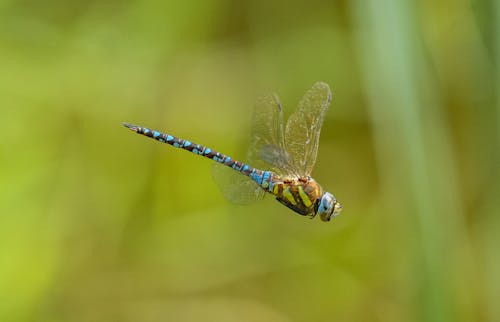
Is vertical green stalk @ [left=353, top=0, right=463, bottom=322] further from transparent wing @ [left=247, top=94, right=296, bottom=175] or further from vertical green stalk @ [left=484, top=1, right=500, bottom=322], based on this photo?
transparent wing @ [left=247, top=94, right=296, bottom=175]

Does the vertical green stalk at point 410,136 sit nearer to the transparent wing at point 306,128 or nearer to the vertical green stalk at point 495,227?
the vertical green stalk at point 495,227

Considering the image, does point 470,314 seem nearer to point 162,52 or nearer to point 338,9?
point 338,9

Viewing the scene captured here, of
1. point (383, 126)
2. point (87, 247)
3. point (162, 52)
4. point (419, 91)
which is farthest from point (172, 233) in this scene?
point (419, 91)

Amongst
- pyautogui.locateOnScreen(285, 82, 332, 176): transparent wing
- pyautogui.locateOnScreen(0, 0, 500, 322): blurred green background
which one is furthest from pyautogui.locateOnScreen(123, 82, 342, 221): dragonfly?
pyautogui.locateOnScreen(0, 0, 500, 322): blurred green background

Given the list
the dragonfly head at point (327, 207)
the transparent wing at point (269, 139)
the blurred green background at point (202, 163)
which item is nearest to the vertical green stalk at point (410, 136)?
the blurred green background at point (202, 163)

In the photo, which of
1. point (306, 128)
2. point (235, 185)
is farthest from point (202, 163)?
point (306, 128)

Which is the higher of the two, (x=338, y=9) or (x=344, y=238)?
(x=338, y=9)

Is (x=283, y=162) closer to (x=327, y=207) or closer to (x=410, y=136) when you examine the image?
(x=327, y=207)
